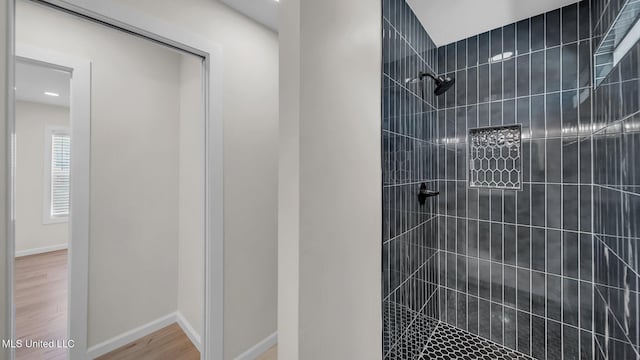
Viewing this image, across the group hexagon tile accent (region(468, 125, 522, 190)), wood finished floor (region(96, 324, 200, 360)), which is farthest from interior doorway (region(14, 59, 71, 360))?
hexagon tile accent (region(468, 125, 522, 190))

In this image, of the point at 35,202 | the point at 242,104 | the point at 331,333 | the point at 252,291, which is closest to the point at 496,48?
the point at 242,104

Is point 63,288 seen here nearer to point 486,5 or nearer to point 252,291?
point 252,291

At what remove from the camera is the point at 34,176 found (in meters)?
1.41

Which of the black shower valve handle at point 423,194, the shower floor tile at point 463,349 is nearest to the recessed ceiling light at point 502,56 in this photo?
the black shower valve handle at point 423,194

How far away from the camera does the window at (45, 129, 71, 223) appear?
1430 mm

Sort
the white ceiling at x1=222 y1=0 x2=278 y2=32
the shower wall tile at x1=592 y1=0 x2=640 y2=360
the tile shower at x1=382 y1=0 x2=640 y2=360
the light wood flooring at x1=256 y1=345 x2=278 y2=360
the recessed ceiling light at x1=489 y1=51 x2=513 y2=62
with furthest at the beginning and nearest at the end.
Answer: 1. the light wood flooring at x1=256 y1=345 x2=278 y2=360
2. the recessed ceiling light at x1=489 y1=51 x2=513 y2=62
3. the white ceiling at x1=222 y1=0 x2=278 y2=32
4. the tile shower at x1=382 y1=0 x2=640 y2=360
5. the shower wall tile at x1=592 y1=0 x2=640 y2=360

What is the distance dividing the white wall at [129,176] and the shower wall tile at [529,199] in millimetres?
1984

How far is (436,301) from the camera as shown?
1878 millimetres

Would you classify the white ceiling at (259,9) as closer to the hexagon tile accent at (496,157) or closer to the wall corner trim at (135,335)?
the hexagon tile accent at (496,157)

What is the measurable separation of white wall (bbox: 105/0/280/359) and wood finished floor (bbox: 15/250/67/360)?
907 millimetres

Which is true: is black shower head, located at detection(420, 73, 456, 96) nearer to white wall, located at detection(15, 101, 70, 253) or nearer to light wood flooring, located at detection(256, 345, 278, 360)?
light wood flooring, located at detection(256, 345, 278, 360)

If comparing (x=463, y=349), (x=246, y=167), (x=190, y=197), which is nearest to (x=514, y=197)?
(x=463, y=349)

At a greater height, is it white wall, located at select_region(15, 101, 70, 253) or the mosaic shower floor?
white wall, located at select_region(15, 101, 70, 253)

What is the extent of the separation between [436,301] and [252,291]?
1.37 metres
